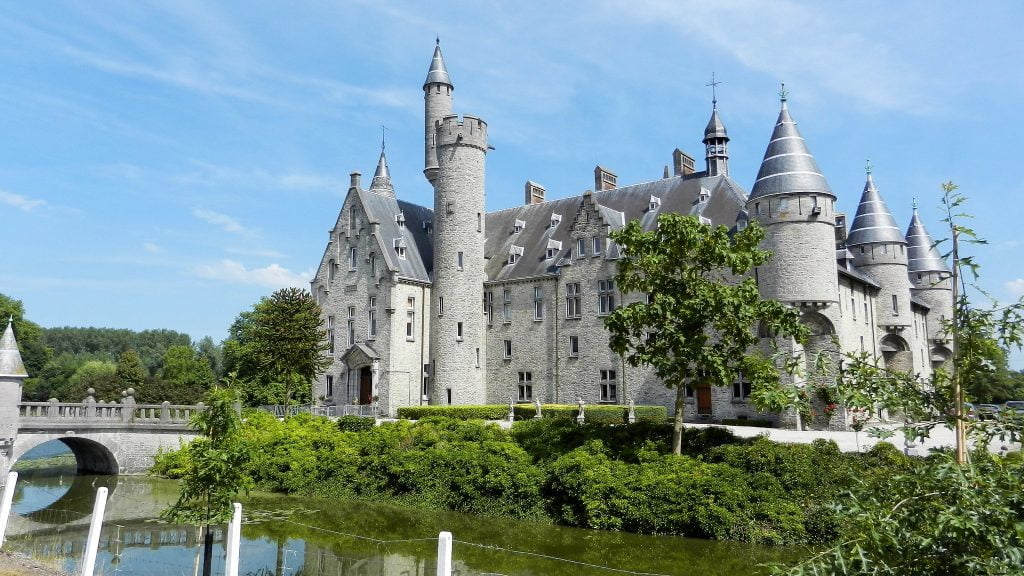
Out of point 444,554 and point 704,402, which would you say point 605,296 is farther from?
point 444,554

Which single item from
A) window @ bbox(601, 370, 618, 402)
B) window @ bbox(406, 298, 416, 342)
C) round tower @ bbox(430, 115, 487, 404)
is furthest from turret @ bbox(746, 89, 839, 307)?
window @ bbox(406, 298, 416, 342)

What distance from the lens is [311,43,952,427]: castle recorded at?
37250 millimetres

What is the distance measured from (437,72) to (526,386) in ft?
68.6

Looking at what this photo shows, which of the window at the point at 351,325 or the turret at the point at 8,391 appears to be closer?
the turret at the point at 8,391

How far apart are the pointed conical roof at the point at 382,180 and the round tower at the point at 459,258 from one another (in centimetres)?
1130

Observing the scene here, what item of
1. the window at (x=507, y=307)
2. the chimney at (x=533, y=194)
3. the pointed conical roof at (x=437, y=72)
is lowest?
the window at (x=507, y=307)

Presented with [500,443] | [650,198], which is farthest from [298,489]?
[650,198]

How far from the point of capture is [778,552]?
52.2ft

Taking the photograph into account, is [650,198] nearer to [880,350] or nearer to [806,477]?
[880,350]

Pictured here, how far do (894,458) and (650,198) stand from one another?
2386 cm

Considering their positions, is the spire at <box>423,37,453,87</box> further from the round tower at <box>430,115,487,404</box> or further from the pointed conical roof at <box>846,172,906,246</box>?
the pointed conical roof at <box>846,172,906,246</box>

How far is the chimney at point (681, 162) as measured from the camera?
4253 centimetres

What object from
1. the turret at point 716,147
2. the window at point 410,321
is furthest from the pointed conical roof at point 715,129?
the window at point 410,321

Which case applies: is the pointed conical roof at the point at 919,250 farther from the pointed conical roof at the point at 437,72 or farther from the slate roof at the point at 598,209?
the pointed conical roof at the point at 437,72
